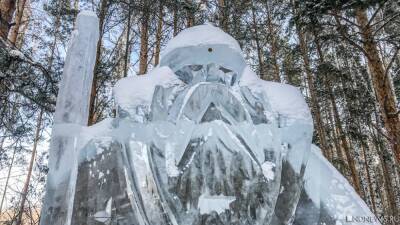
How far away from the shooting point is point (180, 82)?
106 centimetres

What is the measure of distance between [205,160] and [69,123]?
15.8 inches

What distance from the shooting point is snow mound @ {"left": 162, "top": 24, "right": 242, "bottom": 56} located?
42.7 inches

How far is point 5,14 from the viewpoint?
5012mm

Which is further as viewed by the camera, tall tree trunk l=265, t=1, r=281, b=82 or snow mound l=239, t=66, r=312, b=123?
tall tree trunk l=265, t=1, r=281, b=82

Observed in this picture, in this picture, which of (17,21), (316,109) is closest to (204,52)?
(316,109)

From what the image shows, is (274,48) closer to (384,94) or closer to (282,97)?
(384,94)

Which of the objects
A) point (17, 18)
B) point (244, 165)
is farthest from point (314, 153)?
point (17, 18)

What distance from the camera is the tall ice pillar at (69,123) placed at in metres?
0.85

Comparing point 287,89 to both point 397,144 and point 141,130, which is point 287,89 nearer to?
point 141,130

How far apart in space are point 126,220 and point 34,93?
476 centimetres

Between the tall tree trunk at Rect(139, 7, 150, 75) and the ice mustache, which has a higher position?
the tall tree trunk at Rect(139, 7, 150, 75)

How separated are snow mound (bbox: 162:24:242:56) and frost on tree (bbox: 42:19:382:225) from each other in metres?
0.01

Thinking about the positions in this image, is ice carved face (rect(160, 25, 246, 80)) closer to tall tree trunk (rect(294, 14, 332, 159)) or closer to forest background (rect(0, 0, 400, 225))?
forest background (rect(0, 0, 400, 225))

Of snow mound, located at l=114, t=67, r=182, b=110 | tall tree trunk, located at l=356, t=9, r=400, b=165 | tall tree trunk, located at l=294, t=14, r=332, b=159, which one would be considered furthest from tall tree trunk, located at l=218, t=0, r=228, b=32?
snow mound, located at l=114, t=67, r=182, b=110
